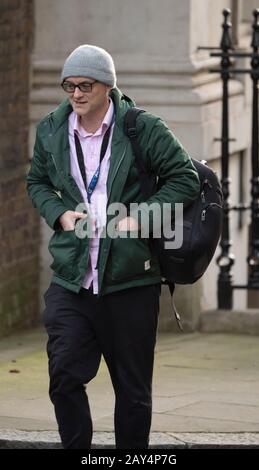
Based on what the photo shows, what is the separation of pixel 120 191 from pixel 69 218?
24cm

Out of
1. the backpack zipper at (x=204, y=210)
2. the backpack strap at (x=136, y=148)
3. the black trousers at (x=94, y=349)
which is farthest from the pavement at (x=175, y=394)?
the backpack strap at (x=136, y=148)

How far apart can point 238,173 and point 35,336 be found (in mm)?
2334

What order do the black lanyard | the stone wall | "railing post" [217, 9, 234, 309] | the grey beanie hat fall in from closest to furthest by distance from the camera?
1. the grey beanie hat
2. the black lanyard
3. the stone wall
4. "railing post" [217, 9, 234, 309]

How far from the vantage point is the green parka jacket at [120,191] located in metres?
6.09

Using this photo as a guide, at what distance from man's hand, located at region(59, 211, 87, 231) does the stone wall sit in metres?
3.83

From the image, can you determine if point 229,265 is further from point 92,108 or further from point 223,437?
point 92,108

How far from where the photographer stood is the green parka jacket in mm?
6090

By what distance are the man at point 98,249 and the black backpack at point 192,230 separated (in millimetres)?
34

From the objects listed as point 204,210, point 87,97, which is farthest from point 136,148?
point 204,210

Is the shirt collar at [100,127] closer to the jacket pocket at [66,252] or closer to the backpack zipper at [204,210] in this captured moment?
the jacket pocket at [66,252]

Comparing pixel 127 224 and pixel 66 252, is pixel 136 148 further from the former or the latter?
pixel 66 252

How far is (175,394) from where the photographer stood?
816 cm

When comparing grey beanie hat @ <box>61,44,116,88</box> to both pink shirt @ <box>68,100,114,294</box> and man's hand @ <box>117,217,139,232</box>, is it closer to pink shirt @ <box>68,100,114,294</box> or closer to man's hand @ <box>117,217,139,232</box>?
pink shirt @ <box>68,100,114,294</box>

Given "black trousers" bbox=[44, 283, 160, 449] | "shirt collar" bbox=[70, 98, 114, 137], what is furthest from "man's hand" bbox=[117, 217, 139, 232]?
"shirt collar" bbox=[70, 98, 114, 137]
